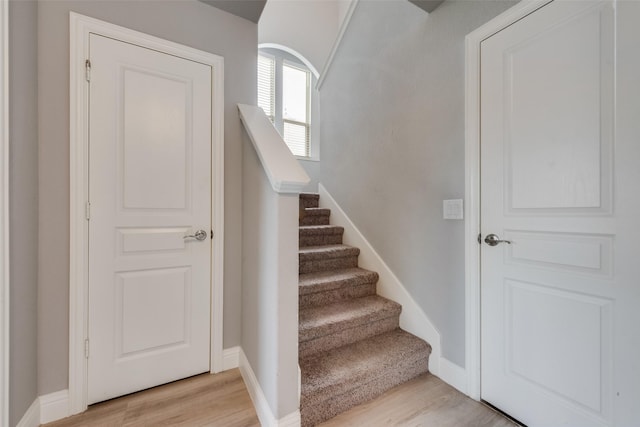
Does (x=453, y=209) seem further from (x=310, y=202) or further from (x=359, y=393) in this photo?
(x=310, y=202)

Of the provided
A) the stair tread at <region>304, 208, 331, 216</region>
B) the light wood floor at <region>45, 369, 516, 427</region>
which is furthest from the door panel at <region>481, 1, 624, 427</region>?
the stair tread at <region>304, 208, 331, 216</region>

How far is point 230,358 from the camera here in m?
1.76

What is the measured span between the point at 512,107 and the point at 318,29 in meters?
3.54

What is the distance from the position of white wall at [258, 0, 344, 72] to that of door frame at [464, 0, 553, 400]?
2.64 meters

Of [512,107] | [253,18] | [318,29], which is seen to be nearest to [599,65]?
[512,107]

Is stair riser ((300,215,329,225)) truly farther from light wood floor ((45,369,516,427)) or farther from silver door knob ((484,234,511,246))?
silver door knob ((484,234,511,246))

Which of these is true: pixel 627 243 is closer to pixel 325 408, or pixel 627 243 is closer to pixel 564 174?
pixel 564 174

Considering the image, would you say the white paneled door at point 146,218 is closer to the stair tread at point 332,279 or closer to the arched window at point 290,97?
the stair tread at point 332,279

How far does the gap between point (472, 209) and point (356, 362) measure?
3.68 ft

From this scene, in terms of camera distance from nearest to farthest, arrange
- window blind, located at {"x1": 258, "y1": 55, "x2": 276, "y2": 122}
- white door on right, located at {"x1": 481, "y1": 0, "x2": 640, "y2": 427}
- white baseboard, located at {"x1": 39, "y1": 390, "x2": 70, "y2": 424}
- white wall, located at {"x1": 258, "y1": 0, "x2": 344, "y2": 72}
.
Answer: white door on right, located at {"x1": 481, "y1": 0, "x2": 640, "y2": 427}, white baseboard, located at {"x1": 39, "y1": 390, "x2": 70, "y2": 424}, white wall, located at {"x1": 258, "y1": 0, "x2": 344, "y2": 72}, window blind, located at {"x1": 258, "y1": 55, "x2": 276, "y2": 122}

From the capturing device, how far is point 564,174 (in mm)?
1197

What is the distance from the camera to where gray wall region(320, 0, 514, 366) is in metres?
1.62

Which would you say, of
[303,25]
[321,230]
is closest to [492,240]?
[321,230]
